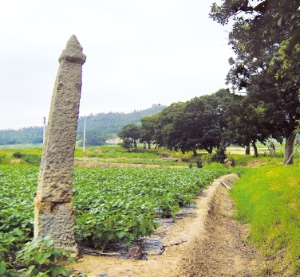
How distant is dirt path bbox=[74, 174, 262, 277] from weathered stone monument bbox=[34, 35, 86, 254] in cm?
71

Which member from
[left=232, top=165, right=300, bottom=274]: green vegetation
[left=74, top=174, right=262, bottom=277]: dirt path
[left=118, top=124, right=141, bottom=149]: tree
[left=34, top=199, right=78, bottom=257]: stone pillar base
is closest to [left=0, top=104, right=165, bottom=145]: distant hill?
[left=118, top=124, right=141, bottom=149]: tree

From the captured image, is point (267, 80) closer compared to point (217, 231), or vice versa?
point (217, 231)

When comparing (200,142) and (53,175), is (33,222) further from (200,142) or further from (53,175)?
(200,142)

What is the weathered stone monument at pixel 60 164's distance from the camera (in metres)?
5.69

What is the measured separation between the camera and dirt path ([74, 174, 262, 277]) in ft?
18.1

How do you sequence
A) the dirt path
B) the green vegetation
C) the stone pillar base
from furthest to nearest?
1. the green vegetation
2. the stone pillar base
3. the dirt path

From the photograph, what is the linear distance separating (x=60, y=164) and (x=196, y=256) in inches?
129

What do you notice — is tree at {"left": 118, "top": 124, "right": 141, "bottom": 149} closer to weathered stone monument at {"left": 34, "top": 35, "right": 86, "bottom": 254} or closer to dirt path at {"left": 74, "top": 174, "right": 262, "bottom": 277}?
dirt path at {"left": 74, "top": 174, "right": 262, "bottom": 277}

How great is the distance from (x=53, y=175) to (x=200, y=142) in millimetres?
51306

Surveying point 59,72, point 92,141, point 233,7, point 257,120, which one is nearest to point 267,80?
point 257,120

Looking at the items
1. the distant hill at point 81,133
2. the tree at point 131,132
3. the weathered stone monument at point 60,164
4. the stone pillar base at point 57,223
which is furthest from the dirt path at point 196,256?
the distant hill at point 81,133

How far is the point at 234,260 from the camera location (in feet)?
25.3

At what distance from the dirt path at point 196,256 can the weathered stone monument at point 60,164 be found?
0.71m

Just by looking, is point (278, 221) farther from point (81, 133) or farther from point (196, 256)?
point (81, 133)
